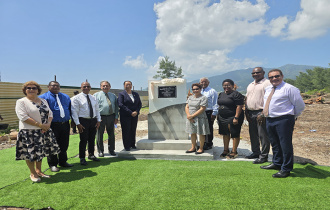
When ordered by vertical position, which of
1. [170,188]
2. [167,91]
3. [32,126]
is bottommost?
[170,188]

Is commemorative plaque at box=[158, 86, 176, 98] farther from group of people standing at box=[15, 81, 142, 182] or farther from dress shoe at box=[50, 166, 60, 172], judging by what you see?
dress shoe at box=[50, 166, 60, 172]

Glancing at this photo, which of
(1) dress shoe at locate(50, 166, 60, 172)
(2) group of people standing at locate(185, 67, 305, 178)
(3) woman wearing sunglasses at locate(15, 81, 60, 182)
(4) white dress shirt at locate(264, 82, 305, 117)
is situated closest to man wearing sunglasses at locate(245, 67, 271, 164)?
(2) group of people standing at locate(185, 67, 305, 178)

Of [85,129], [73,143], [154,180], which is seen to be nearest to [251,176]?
[154,180]

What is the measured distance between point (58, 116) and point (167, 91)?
557cm

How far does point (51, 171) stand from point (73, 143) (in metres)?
3.07

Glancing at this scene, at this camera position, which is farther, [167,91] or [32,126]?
[167,91]

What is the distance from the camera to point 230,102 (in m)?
4.41

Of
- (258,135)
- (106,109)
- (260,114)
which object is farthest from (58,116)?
(258,135)

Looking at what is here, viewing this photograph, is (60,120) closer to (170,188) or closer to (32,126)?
(32,126)

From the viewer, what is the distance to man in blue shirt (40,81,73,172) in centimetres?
386

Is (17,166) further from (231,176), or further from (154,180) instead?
(231,176)

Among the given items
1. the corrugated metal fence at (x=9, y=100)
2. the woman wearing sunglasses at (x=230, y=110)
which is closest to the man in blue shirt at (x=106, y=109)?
the woman wearing sunglasses at (x=230, y=110)

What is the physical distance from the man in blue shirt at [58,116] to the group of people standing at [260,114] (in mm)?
2794

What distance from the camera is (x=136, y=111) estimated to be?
5156 millimetres
